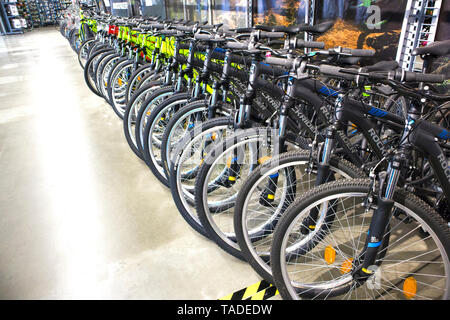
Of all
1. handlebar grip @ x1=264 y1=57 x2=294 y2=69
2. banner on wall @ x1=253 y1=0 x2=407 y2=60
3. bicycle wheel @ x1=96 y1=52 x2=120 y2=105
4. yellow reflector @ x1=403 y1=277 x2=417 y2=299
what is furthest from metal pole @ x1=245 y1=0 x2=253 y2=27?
yellow reflector @ x1=403 y1=277 x2=417 y2=299

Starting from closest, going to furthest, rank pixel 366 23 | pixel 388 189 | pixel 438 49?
pixel 388 189 → pixel 438 49 → pixel 366 23

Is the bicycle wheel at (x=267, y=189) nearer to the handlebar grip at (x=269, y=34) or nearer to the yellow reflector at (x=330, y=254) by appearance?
the yellow reflector at (x=330, y=254)

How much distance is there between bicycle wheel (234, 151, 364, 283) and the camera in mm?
1372

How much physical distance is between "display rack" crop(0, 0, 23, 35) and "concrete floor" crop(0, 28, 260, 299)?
16294mm

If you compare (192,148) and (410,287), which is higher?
(192,148)

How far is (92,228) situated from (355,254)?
70.3 inches

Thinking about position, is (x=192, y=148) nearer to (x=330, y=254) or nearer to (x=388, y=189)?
(x=330, y=254)

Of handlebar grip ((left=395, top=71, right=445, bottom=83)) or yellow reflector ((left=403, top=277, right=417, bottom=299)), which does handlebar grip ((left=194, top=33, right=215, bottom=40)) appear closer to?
handlebar grip ((left=395, top=71, right=445, bottom=83))

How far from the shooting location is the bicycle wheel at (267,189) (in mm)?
1372

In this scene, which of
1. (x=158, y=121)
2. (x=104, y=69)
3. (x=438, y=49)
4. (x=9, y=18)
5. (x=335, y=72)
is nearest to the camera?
(x=335, y=72)

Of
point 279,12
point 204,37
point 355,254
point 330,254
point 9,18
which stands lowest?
point 355,254

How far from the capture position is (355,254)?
1.68 meters

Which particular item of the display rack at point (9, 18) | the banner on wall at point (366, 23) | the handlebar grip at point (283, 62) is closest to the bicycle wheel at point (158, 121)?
the handlebar grip at point (283, 62)

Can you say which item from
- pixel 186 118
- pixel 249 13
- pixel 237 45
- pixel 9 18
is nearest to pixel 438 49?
pixel 237 45
